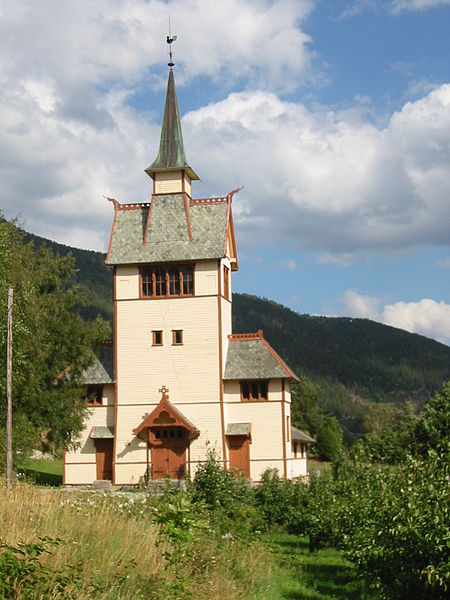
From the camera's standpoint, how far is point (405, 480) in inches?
534

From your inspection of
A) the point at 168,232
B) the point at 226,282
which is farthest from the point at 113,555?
the point at 226,282

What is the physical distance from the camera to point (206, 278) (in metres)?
41.2

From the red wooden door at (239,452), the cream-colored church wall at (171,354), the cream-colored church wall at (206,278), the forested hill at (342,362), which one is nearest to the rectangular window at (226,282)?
the cream-colored church wall at (206,278)

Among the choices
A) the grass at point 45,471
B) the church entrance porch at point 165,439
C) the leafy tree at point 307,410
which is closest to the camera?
the church entrance porch at point 165,439

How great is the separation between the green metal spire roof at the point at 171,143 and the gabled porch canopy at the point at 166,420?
38.9 ft

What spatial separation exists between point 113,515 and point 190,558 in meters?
1.87

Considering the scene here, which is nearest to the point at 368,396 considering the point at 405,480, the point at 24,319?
the point at 24,319

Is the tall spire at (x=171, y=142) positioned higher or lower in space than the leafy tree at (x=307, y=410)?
higher

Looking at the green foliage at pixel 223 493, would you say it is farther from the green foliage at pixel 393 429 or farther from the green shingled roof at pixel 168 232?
the green shingled roof at pixel 168 232

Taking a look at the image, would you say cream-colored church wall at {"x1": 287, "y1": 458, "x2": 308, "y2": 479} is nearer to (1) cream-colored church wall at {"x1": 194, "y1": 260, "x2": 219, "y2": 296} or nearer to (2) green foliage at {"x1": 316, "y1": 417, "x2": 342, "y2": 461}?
(1) cream-colored church wall at {"x1": 194, "y1": 260, "x2": 219, "y2": 296}

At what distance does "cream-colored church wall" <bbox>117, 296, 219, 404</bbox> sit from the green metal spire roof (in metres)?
7.14

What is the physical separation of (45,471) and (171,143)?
2156 centimetres

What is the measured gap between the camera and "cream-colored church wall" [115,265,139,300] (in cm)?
4181

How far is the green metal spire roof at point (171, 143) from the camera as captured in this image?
43.3 meters
